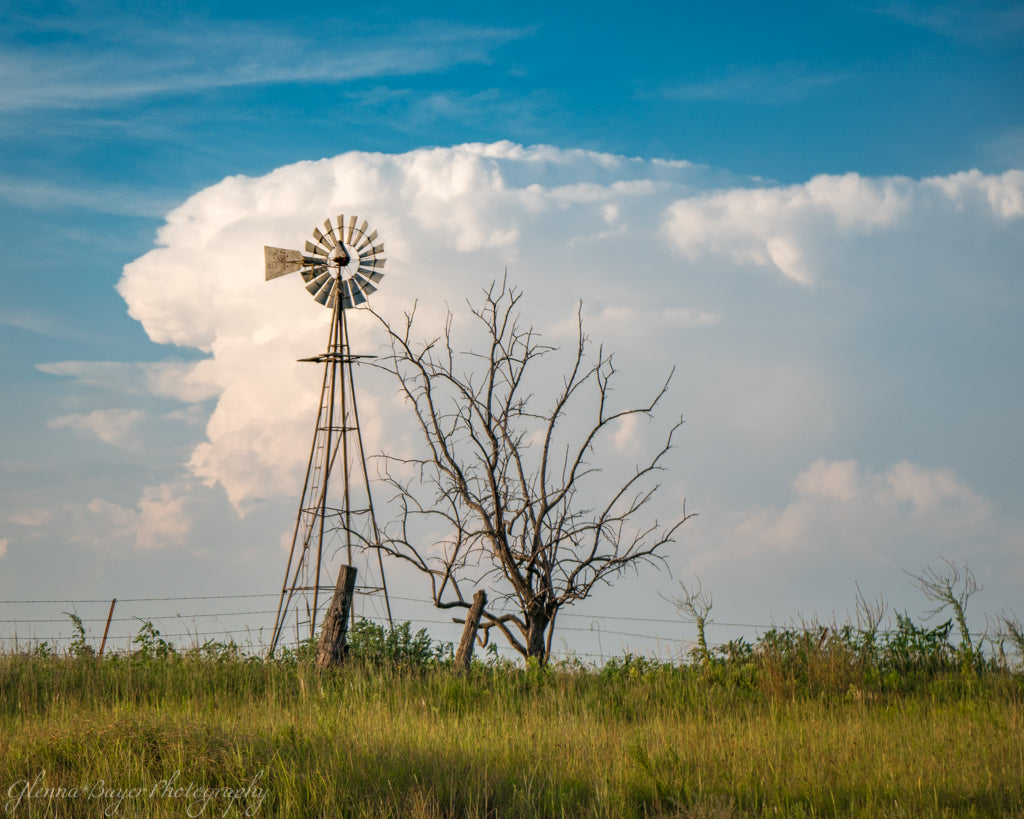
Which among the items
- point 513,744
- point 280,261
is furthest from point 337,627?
point 280,261

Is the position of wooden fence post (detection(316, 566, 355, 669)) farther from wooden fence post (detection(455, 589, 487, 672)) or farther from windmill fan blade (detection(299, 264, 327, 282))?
windmill fan blade (detection(299, 264, 327, 282))

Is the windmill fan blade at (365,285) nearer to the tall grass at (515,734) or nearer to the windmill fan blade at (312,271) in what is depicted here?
the windmill fan blade at (312,271)

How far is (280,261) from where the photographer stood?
1547 centimetres

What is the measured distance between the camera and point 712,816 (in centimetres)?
543

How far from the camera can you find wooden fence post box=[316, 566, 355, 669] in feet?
34.8

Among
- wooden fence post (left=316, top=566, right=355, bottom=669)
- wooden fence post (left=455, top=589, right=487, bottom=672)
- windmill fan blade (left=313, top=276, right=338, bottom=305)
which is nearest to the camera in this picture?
wooden fence post (left=316, top=566, right=355, bottom=669)

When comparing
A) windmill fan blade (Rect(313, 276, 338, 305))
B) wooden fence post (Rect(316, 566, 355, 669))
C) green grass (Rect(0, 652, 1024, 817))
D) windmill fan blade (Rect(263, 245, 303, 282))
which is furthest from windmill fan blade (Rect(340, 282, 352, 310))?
green grass (Rect(0, 652, 1024, 817))

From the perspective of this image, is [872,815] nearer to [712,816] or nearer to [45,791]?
[712,816]

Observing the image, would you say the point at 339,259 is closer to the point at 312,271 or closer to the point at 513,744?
the point at 312,271

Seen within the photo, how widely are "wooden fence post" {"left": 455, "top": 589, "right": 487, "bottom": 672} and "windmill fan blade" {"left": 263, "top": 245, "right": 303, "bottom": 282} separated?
7.23m

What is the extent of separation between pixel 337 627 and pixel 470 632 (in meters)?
1.69

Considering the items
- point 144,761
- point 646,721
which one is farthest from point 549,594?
point 144,761

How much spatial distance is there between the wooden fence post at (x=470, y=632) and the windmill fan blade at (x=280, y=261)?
23.7 feet

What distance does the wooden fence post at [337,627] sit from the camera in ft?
34.8
